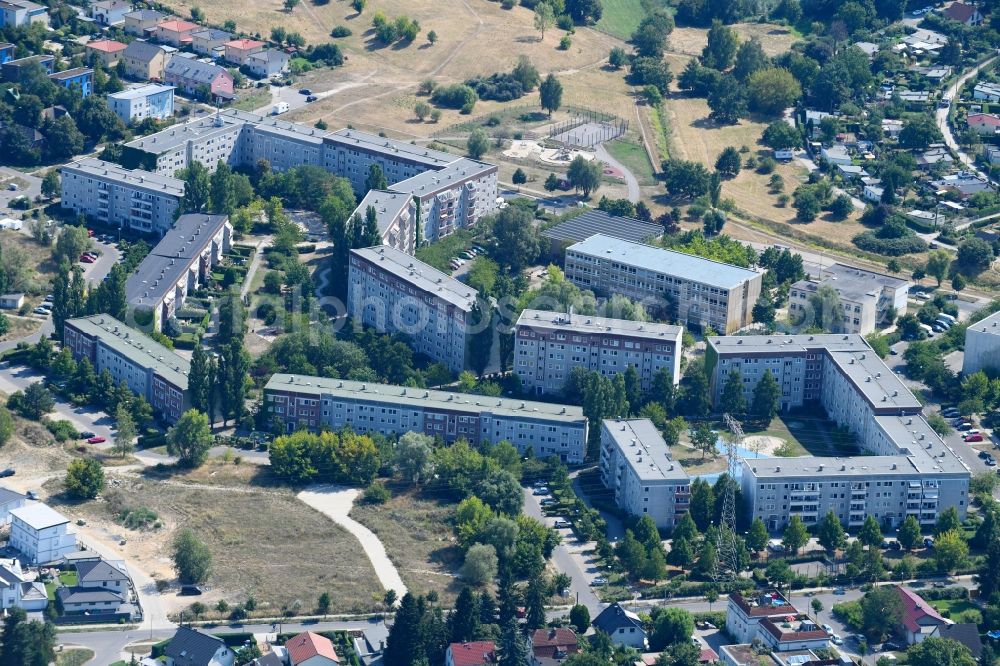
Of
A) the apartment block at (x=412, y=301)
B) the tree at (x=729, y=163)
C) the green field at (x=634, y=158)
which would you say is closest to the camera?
the apartment block at (x=412, y=301)

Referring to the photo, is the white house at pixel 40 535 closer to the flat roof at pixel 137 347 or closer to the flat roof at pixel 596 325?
the flat roof at pixel 137 347

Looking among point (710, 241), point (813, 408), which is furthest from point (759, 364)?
point (710, 241)

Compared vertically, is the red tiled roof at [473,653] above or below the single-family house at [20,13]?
below

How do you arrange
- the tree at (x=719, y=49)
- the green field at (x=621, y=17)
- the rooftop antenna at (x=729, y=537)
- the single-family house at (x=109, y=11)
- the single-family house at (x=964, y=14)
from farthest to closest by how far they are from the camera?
the green field at (x=621, y=17) → the single-family house at (x=964, y=14) → the tree at (x=719, y=49) → the single-family house at (x=109, y=11) → the rooftop antenna at (x=729, y=537)

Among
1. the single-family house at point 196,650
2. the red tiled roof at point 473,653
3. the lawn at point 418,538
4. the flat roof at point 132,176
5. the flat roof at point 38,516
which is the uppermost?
the flat roof at point 132,176

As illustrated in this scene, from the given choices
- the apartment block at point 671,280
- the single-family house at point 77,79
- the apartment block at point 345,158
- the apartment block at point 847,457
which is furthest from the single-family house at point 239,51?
the apartment block at point 847,457

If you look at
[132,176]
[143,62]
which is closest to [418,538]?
[132,176]

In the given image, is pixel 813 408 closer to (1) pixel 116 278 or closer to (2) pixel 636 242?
(2) pixel 636 242
